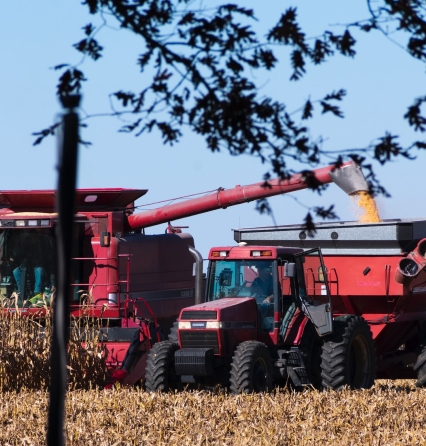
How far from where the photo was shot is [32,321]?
41.7 feet

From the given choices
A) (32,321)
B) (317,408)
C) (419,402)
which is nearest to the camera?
(317,408)

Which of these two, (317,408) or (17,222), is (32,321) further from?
(317,408)

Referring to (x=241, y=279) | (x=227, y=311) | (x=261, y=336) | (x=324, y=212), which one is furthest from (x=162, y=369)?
(x=324, y=212)

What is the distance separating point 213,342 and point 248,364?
0.66 metres

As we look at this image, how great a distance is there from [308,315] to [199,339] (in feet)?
4.68

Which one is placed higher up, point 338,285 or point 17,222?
point 17,222

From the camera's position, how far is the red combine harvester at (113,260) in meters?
13.3

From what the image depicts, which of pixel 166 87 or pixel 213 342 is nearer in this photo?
pixel 166 87

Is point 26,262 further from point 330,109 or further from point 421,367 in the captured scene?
point 330,109

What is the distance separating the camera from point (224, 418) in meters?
9.15

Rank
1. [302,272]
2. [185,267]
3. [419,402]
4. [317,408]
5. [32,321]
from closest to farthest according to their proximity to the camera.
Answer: [317,408], [419,402], [302,272], [32,321], [185,267]

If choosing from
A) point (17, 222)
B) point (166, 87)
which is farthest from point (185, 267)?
point (166, 87)

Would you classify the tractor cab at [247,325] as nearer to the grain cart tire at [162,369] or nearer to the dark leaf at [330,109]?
the grain cart tire at [162,369]

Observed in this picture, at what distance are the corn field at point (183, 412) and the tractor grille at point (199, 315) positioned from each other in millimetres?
842
